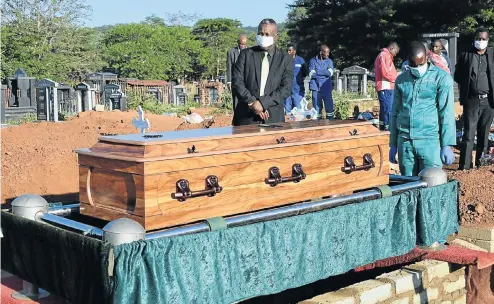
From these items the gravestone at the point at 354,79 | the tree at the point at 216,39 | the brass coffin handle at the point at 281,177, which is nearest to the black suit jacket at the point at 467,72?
the brass coffin handle at the point at 281,177

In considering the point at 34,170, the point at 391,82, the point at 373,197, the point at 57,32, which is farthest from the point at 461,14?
the point at 373,197

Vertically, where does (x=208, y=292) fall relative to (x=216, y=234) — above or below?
below

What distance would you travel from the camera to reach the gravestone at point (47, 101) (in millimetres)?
18594

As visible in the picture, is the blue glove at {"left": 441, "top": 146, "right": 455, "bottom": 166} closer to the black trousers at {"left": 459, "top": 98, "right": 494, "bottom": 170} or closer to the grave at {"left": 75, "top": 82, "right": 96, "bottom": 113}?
the black trousers at {"left": 459, "top": 98, "right": 494, "bottom": 170}

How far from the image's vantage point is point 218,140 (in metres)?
3.57

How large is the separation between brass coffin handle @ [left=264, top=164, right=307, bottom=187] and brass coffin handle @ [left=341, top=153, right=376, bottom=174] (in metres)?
0.41

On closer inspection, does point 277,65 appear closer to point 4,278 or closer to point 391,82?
point 4,278

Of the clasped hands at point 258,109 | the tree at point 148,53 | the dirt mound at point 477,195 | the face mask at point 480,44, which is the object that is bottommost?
the dirt mound at point 477,195

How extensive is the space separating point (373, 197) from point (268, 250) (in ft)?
3.22

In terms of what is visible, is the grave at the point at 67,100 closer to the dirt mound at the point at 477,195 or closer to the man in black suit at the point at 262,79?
the dirt mound at the point at 477,195

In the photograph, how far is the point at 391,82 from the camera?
10.2 metres

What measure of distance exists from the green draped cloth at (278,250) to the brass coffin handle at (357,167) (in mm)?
244

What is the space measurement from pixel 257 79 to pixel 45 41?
96.9 feet

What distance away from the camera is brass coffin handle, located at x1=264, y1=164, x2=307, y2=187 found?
3775 millimetres
